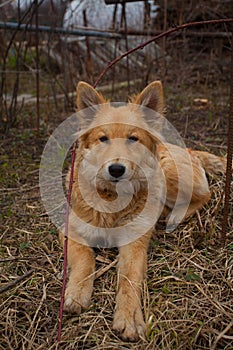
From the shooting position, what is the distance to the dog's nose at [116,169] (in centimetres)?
249

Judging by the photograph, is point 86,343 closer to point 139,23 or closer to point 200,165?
point 200,165

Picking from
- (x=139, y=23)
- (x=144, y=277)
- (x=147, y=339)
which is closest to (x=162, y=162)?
(x=144, y=277)

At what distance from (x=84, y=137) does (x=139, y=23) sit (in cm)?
567

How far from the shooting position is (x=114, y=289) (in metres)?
2.31

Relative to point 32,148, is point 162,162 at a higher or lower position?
higher

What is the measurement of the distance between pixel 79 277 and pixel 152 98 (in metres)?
1.40

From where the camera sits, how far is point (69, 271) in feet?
8.07

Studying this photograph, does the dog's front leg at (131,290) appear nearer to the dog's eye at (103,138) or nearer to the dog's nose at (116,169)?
the dog's nose at (116,169)

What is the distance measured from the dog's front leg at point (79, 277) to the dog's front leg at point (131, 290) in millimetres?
183

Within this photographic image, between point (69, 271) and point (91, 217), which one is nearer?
point (69, 271)

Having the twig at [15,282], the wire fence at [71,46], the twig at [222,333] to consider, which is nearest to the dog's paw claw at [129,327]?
the twig at [222,333]

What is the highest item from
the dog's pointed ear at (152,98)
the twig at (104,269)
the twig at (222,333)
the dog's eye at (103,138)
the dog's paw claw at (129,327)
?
the dog's pointed ear at (152,98)

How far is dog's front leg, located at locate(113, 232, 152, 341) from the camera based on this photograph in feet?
6.37

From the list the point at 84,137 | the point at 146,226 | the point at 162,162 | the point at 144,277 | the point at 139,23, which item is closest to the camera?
the point at 144,277
